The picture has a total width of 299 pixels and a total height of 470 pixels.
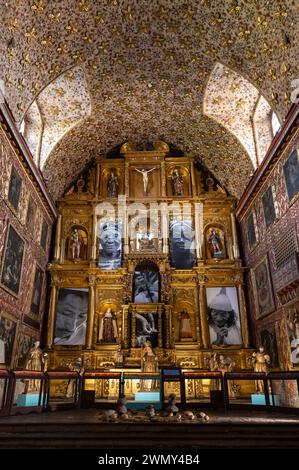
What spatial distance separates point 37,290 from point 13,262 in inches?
133

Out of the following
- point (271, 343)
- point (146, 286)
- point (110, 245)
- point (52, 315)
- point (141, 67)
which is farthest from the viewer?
point (110, 245)

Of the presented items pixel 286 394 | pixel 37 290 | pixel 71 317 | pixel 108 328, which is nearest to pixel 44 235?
pixel 37 290

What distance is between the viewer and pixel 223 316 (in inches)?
640

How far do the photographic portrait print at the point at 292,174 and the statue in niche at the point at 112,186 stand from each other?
360 inches

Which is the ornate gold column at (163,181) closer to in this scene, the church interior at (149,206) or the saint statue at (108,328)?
the church interior at (149,206)

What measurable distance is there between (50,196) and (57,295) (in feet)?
14.7

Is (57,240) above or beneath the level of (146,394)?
above

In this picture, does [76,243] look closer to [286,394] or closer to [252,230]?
[252,230]

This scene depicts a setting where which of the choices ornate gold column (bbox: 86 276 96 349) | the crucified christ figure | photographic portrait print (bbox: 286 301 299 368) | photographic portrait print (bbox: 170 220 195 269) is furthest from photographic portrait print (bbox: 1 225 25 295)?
photographic portrait print (bbox: 286 301 299 368)

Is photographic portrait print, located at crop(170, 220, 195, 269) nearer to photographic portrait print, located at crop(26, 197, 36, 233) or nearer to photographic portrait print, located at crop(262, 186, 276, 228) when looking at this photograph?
photographic portrait print, located at crop(262, 186, 276, 228)

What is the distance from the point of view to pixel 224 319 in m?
16.2

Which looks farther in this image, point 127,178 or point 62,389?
point 127,178

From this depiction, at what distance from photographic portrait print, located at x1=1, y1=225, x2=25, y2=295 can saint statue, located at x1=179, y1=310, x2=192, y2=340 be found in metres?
7.22
